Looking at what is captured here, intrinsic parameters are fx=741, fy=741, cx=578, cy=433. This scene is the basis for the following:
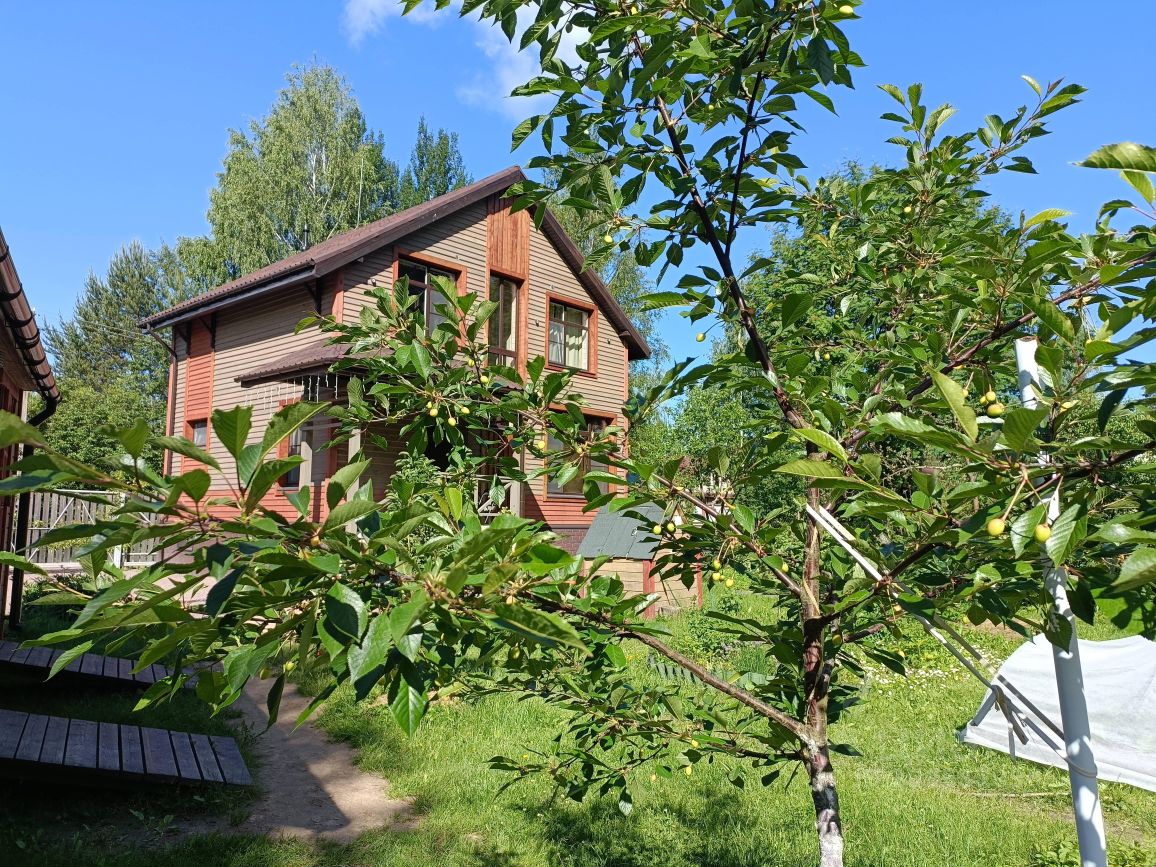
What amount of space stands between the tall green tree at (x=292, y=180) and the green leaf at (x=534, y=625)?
2908cm

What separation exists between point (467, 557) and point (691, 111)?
56.8 inches

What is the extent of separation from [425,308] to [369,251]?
1.44m

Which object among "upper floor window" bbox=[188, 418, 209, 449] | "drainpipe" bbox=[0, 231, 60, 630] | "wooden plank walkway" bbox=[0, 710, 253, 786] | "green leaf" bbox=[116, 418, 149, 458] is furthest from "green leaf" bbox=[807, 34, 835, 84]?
"upper floor window" bbox=[188, 418, 209, 449]

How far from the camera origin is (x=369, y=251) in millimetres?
13117

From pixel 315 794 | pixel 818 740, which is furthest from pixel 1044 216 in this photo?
pixel 315 794

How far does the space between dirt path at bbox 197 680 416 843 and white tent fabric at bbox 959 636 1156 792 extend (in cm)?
444

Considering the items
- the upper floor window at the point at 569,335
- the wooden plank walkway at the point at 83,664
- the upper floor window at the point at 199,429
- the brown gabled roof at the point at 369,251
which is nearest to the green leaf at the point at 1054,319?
the wooden plank walkway at the point at 83,664

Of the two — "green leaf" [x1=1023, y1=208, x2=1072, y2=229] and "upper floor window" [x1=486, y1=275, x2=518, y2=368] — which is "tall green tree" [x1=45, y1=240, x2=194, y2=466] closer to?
"upper floor window" [x1=486, y1=275, x2=518, y2=368]

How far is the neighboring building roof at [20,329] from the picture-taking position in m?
5.26

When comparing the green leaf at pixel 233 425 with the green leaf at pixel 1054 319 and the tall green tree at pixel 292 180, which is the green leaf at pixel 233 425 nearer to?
the green leaf at pixel 1054 319

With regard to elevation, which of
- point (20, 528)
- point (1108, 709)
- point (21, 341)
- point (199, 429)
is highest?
point (199, 429)

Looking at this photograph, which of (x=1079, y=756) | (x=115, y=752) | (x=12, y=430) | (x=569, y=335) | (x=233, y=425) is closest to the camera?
(x=12, y=430)

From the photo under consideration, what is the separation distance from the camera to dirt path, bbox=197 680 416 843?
15.7 feet

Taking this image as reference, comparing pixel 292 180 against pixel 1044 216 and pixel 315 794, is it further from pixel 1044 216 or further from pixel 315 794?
pixel 1044 216
